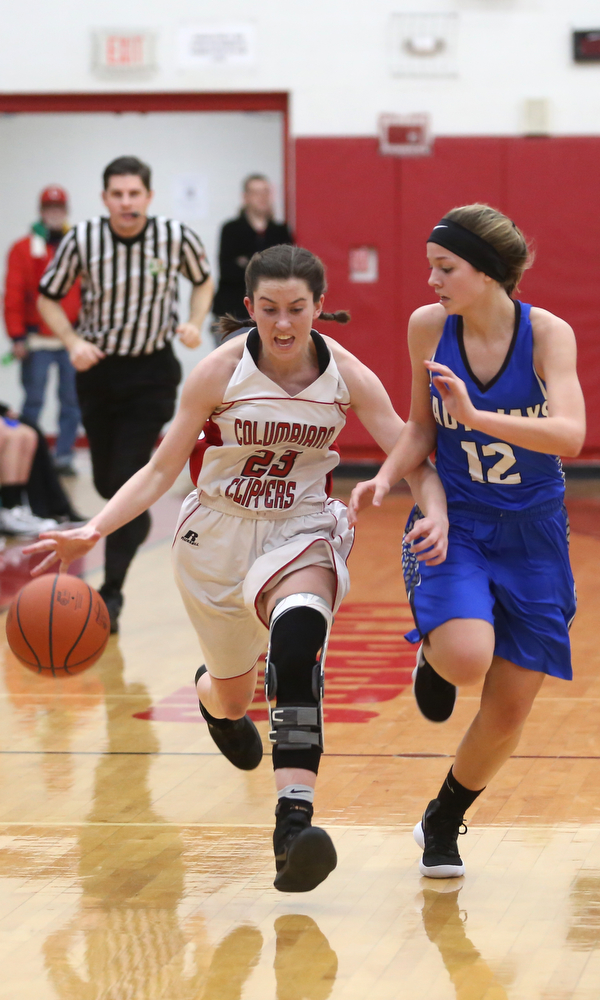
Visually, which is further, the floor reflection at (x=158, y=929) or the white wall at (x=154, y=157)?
the white wall at (x=154, y=157)

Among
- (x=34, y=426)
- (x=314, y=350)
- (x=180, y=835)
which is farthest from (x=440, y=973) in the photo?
(x=34, y=426)

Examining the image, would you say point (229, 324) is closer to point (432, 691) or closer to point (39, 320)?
point (432, 691)

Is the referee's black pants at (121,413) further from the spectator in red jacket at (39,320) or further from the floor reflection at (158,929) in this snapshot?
the spectator in red jacket at (39,320)

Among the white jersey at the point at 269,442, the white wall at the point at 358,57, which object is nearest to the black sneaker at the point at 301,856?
the white jersey at the point at 269,442

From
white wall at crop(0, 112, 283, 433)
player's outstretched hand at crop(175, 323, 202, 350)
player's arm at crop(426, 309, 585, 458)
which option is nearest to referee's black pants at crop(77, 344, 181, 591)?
player's outstretched hand at crop(175, 323, 202, 350)

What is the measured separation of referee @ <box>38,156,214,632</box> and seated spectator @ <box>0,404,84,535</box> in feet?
7.68

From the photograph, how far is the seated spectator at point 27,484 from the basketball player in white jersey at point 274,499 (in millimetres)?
4953

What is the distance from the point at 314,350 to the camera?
3213 mm

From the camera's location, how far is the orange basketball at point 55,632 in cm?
371

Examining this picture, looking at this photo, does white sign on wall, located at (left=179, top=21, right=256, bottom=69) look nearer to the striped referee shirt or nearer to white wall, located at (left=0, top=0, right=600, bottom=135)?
white wall, located at (left=0, top=0, right=600, bottom=135)

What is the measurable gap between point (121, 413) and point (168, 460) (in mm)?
2689

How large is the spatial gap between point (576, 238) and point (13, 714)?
731 cm

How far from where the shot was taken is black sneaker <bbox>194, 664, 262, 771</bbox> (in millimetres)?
3621

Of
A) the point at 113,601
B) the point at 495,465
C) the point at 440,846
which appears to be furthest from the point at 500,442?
the point at 113,601
